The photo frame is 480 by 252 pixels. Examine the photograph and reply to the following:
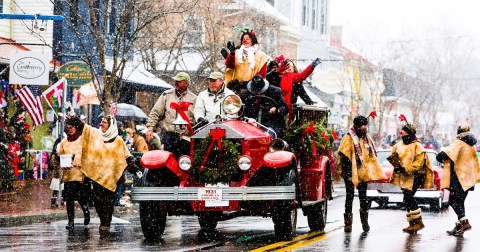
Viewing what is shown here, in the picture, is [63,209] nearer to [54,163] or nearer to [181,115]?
[54,163]

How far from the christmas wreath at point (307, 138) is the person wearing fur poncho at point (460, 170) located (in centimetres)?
215

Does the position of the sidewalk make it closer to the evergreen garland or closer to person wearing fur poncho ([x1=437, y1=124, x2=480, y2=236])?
the evergreen garland

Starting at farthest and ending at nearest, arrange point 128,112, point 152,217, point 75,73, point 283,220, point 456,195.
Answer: point 128,112, point 75,73, point 456,195, point 152,217, point 283,220

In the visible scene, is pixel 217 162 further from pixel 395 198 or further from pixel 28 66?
pixel 395 198

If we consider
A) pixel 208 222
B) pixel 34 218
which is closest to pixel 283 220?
pixel 208 222

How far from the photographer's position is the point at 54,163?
20.4 m

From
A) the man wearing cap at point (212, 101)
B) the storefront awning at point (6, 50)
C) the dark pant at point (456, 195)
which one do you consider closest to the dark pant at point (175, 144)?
the man wearing cap at point (212, 101)

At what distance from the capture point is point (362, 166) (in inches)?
669

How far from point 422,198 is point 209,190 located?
1125 centimetres

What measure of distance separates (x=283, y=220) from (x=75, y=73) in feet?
32.4

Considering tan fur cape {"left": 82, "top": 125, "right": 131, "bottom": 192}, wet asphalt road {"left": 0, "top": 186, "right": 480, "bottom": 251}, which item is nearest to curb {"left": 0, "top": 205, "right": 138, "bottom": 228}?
wet asphalt road {"left": 0, "top": 186, "right": 480, "bottom": 251}

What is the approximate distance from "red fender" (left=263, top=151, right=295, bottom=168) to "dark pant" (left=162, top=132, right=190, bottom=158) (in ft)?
4.13

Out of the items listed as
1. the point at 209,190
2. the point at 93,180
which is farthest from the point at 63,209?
the point at 209,190

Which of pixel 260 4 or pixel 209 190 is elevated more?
pixel 260 4
